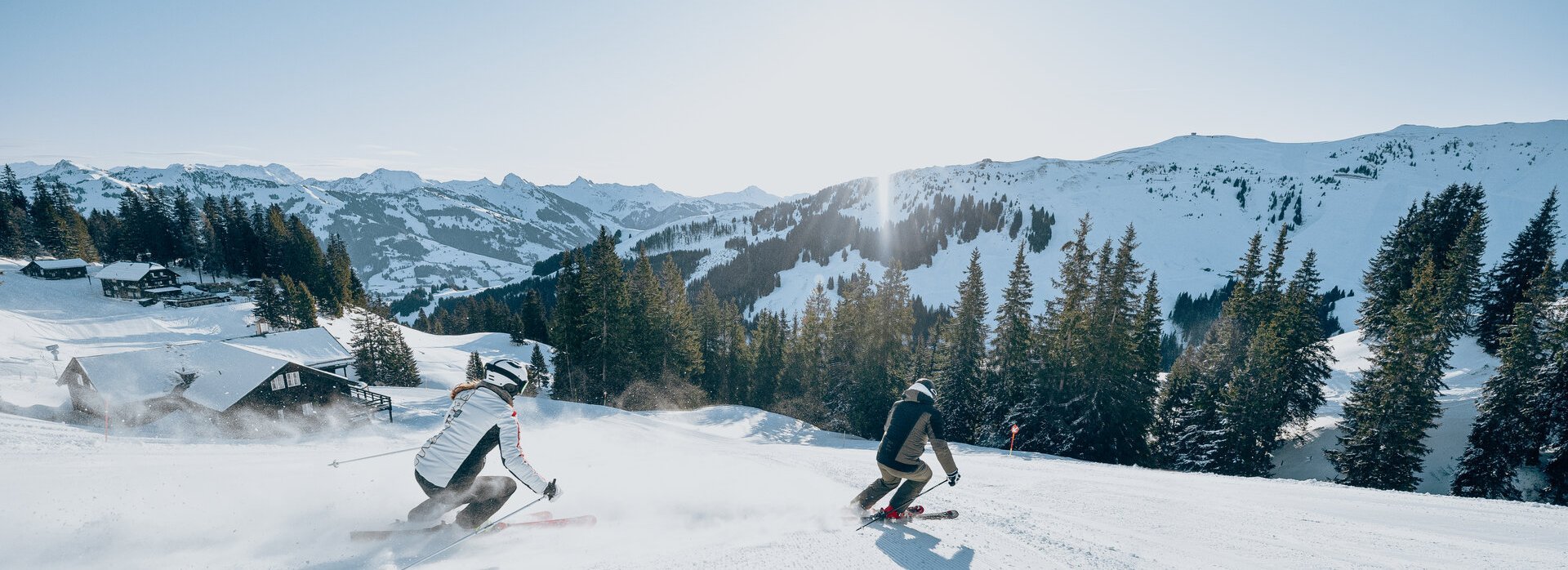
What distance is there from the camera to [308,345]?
33156 mm

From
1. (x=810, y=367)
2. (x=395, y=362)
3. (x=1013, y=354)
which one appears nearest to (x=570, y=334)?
(x=395, y=362)

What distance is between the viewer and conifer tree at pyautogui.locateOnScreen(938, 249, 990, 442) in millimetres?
Answer: 33938

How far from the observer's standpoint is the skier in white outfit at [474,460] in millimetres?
5609

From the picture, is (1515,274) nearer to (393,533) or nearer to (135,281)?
(393,533)

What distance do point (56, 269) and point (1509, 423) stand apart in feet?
372

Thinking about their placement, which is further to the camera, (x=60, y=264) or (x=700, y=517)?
(x=60, y=264)

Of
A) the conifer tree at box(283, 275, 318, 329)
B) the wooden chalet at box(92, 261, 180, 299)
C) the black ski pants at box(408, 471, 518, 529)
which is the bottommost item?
the conifer tree at box(283, 275, 318, 329)

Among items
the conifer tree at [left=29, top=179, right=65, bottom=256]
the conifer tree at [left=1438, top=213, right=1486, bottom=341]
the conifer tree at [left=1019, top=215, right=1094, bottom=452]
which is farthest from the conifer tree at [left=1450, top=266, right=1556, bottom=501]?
the conifer tree at [left=29, top=179, right=65, bottom=256]

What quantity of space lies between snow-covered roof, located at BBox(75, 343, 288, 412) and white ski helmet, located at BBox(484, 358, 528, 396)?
78.6ft

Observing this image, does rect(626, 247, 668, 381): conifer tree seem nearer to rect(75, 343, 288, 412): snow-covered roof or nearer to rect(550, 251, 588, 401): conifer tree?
rect(550, 251, 588, 401): conifer tree

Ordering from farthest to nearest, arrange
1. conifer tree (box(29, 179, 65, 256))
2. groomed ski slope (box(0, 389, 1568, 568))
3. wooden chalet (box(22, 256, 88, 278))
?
conifer tree (box(29, 179, 65, 256)), wooden chalet (box(22, 256, 88, 278)), groomed ski slope (box(0, 389, 1568, 568))

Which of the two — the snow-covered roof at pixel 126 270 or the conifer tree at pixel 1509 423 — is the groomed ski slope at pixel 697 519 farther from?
the snow-covered roof at pixel 126 270

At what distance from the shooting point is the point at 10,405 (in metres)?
15.9

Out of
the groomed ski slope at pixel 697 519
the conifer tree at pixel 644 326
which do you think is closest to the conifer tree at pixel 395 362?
the conifer tree at pixel 644 326
